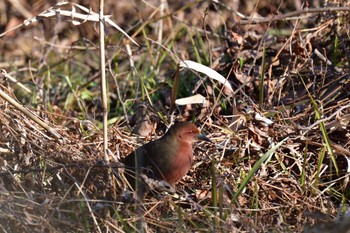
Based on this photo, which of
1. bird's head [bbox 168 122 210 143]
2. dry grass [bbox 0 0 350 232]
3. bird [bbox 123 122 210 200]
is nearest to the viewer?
dry grass [bbox 0 0 350 232]

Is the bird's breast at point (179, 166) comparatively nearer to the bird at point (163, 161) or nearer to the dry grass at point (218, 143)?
the bird at point (163, 161)

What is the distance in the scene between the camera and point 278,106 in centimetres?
464

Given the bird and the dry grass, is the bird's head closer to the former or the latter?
the bird

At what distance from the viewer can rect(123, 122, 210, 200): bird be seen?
3742 millimetres

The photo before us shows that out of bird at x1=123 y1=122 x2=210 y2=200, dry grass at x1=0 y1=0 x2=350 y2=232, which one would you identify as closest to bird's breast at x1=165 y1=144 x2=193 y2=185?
bird at x1=123 y1=122 x2=210 y2=200

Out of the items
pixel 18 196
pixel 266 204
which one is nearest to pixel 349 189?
pixel 266 204

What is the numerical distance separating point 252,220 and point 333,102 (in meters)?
1.28

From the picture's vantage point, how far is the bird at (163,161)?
3742mm

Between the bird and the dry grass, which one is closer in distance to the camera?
the dry grass

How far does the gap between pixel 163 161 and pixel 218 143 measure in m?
0.55

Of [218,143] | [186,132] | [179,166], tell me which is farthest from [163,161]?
[218,143]

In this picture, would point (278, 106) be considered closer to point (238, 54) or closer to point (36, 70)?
point (238, 54)

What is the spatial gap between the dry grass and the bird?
0.09 m

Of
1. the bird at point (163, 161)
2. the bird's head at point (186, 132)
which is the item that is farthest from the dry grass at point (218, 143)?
the bird's head at point (186, 132)
